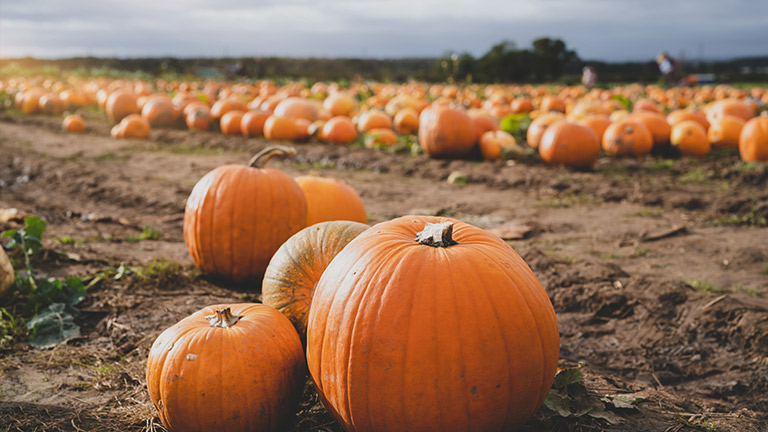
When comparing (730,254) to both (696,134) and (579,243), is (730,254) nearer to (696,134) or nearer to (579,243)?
(579,243)

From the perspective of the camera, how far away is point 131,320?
3.34 metres

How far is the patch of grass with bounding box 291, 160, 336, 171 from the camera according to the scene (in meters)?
8.43

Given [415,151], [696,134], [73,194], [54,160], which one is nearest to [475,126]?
[415,151]

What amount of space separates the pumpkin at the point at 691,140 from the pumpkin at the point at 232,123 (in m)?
7.73

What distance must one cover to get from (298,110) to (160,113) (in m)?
2.93

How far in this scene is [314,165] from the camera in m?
8.63

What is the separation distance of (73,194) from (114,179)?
0.57 meters

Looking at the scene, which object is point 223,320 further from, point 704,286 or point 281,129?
point 281,129

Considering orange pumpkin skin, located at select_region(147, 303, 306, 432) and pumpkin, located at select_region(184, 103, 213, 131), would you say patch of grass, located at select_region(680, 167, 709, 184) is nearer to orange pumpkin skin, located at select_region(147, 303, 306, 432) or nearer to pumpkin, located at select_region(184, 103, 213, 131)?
orange pumpkin skin, located at select_region(147, 303, 306, 432)

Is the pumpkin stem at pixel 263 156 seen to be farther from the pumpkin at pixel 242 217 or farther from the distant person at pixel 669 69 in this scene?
the distant person at pixel 669 69

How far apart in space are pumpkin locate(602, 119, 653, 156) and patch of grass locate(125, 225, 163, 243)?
6.83 meters

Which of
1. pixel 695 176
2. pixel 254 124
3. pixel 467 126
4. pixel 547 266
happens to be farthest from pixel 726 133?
pixel 254 124

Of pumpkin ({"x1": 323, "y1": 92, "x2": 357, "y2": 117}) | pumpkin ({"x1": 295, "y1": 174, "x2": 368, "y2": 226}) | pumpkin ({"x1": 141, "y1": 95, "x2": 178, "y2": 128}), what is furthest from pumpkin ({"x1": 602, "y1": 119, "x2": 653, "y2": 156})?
pumpkin ({"x1": 141, "y1": 95, "x2": 178, "y2": 128})

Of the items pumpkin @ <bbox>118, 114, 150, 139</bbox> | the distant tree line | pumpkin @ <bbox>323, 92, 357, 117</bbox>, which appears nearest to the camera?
pumpkin @ <bbox>118, 114, 150, 139</bbox>
